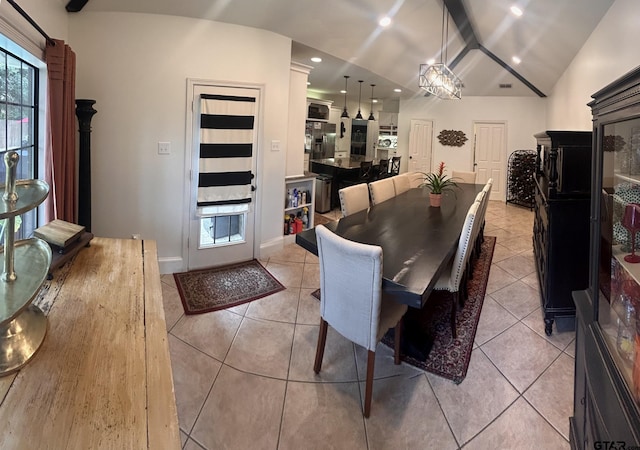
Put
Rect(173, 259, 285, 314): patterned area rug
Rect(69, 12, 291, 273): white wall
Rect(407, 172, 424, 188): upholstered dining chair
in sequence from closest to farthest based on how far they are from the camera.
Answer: Rect(173, 259, 285, 314): patterned area rug < Rect(69, 12, 291, 273): white wall < Rect(407, 172, 424, 188): upholstered dining chair

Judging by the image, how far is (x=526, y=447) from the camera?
5.82 feet

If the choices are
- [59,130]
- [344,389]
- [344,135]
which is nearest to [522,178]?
[344,135]

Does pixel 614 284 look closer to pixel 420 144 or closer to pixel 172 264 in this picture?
pixel 172 264

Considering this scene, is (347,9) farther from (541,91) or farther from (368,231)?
(541,91)

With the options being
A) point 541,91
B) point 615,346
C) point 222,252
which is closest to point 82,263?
point 615,346

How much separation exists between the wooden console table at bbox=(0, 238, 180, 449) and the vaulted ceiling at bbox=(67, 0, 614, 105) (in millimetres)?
3040

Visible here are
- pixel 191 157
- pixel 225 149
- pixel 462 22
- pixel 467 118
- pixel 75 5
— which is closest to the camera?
pixel 75 5

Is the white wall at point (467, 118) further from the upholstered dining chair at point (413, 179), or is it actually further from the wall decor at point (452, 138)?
the upholstered dining chair at point (413, 179)

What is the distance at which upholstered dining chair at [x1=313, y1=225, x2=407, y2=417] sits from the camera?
183 cm

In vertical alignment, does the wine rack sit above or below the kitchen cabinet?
below

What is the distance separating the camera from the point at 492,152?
28.8 feet

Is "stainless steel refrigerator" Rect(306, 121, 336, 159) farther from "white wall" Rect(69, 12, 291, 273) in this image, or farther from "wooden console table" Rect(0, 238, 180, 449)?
"wooden console table" Rect(0, 238, 180, 449)

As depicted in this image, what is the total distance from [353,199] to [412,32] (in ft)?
10.2

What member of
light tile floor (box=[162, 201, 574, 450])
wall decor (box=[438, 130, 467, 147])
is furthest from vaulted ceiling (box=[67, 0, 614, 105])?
light tile floor (box=[162, 201, 574, 450])
